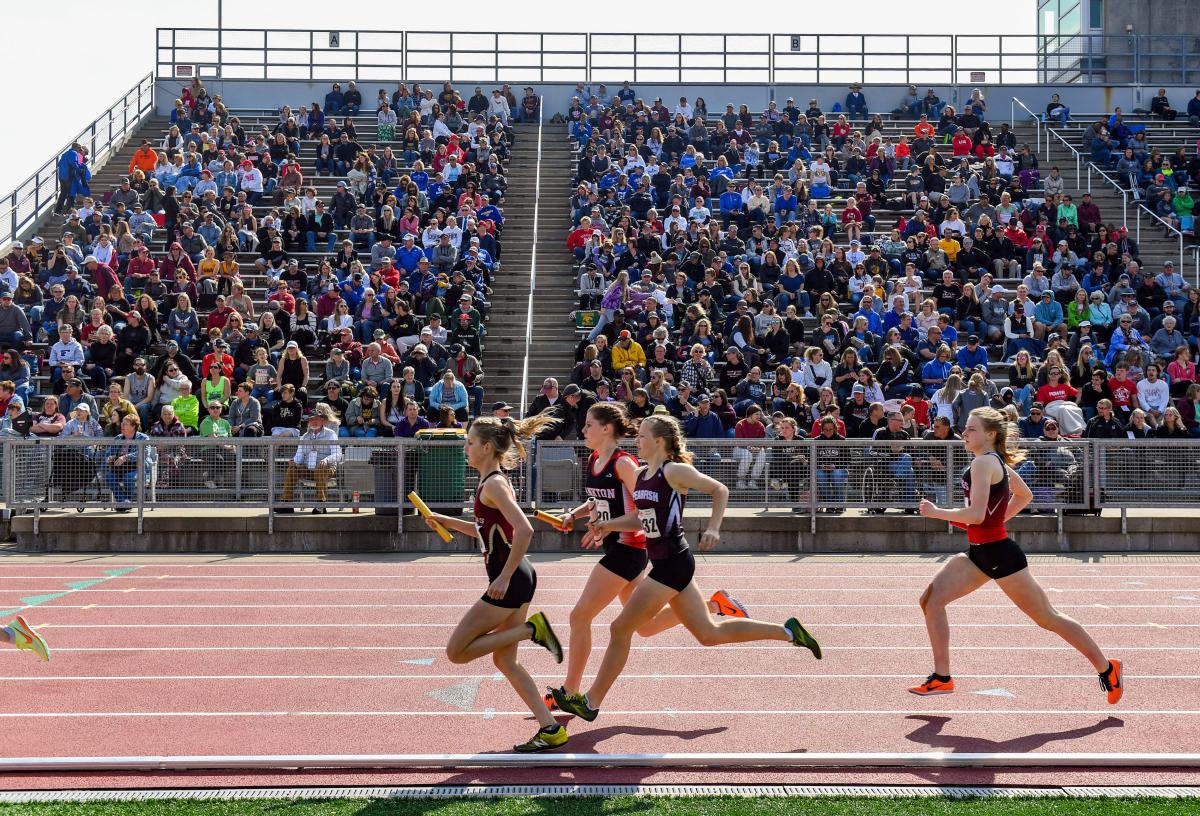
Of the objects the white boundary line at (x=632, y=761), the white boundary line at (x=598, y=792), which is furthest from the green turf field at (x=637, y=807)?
the white boundary line at (x=632, y=761)

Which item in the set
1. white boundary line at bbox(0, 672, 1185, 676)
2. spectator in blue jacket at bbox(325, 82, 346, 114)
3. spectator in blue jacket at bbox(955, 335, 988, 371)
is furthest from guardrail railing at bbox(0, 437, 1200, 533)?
spectator in blue jacket at bbox(325, 82, 346, 114)

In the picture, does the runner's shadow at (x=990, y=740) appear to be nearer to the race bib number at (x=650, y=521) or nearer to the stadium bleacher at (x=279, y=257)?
the race bib number at (x=650, y=521)

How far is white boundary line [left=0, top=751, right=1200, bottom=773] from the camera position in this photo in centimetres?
655

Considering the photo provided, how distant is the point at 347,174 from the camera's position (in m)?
29.4

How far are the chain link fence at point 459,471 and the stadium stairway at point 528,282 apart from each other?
564 cm

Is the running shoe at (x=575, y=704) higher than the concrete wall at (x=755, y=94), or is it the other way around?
the concrete wall at (x=755, y=94)

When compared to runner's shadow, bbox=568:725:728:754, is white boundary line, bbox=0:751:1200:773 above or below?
above

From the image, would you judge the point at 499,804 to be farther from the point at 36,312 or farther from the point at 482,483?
the point at 36,312

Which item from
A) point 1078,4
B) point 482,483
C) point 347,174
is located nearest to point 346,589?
point 482,483

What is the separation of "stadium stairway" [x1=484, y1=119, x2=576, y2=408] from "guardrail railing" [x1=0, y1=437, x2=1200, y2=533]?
18.5 ft

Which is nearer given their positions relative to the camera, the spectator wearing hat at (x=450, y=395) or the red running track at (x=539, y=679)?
the red running track at (x=539, y=679)

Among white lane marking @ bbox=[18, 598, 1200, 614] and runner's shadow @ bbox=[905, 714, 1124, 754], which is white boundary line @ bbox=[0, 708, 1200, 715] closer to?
runner's shadow @ bbox=[905, 714, 1124, 754]

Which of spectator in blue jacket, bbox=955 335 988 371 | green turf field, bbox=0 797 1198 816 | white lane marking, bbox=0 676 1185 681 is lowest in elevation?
green turf field, bbox=0 797 1198 816

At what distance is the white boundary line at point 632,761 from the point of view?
6547 millimetres
